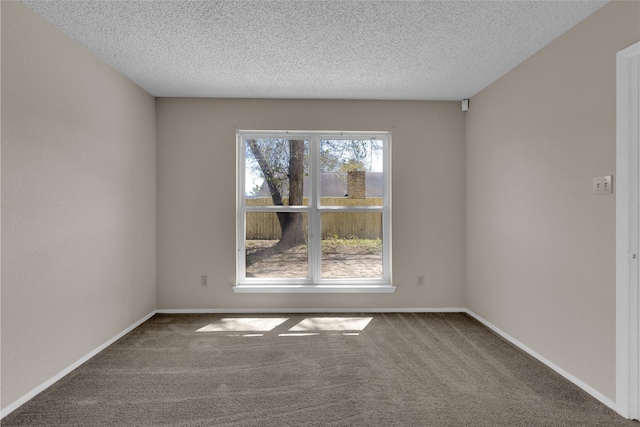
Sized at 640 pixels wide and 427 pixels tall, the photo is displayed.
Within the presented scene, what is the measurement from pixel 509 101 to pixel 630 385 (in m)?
2.41

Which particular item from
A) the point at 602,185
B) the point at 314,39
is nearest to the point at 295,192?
the point at 314,39

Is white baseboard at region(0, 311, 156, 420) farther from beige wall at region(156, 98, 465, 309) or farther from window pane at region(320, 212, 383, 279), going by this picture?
window pane at region(320, 212, 383, 279)

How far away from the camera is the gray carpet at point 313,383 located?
2048 mm

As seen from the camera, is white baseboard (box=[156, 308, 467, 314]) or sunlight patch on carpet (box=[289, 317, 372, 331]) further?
white baseboard (box=[156, 308, 467, 314])

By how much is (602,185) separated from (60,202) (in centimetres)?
369

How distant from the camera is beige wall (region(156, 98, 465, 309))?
402 centimetres

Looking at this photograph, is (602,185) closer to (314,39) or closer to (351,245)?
(314,39)

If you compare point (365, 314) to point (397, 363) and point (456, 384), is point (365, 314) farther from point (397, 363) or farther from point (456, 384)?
point (456, 384)

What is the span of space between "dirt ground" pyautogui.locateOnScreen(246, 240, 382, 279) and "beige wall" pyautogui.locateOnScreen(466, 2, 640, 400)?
1.29m

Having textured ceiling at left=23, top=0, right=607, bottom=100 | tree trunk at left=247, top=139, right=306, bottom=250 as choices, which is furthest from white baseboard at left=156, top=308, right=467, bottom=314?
textured ceiling at left=23, top=0, right=607, bottom=100

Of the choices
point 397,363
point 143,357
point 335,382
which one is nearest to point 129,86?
point 143,357

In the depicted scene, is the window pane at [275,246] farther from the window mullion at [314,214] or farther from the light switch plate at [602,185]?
the light switch plate at [602,185]

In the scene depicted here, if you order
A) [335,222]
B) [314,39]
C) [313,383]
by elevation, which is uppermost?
[314,39]

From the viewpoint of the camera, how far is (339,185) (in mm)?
4234
